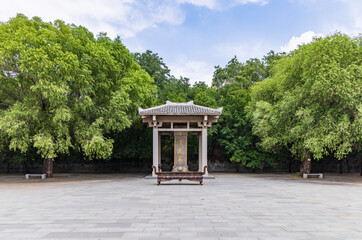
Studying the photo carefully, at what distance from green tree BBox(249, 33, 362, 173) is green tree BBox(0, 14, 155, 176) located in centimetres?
972

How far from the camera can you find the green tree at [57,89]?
13.7 meters

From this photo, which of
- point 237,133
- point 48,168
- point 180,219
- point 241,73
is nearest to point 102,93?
point 48,168

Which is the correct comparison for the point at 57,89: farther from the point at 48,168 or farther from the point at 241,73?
the point at 241,73

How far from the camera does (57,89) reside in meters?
13.7

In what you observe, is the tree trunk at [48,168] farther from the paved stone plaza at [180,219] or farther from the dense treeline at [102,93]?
the paved stone plaza at [180,219]

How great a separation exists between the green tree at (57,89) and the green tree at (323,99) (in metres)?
9.72

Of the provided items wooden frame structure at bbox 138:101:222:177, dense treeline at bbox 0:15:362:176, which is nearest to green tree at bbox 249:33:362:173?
dense treeline at bbox 0:15:362:176

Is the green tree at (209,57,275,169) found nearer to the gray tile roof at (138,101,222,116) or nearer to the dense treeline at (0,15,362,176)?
the dense treeline at (0,15,362,176)

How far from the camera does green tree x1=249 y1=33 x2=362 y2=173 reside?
46.2 ft

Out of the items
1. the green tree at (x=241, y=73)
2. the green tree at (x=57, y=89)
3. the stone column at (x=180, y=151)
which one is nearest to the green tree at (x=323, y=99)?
the stone column at (x=180, y=151)

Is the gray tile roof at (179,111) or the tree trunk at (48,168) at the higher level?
the gray tile roof at (179,111)

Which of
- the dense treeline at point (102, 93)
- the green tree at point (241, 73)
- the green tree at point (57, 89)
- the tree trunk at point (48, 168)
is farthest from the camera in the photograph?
the green tree at point (241, 73)

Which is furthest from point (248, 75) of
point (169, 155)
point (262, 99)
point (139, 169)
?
point (139, 169)

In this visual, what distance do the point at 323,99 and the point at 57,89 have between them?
47.4 ft
